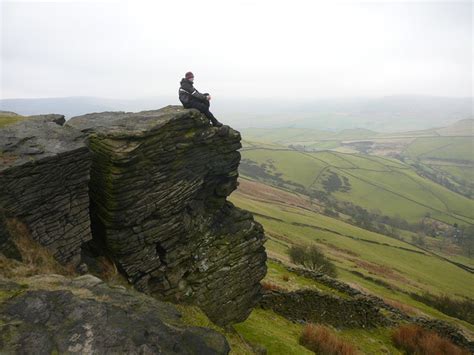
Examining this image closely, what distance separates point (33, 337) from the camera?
29.7ft

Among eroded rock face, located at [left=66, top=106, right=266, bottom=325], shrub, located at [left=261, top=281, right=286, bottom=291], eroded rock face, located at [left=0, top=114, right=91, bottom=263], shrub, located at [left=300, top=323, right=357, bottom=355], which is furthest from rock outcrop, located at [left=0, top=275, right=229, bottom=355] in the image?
shrub, located at [left=261, top=281, right=286, bottom=291]

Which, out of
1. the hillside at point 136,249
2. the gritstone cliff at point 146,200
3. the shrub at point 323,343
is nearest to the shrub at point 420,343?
the hillside at point 136,249

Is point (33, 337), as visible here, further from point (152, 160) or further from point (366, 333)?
point (366, 333)

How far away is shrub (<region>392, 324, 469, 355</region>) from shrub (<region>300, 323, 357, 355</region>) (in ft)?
35.0

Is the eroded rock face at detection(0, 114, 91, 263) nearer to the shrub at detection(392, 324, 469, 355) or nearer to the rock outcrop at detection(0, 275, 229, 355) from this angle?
the rock outcrop at detection(0, 275, 229, 355)

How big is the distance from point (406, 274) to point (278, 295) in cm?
6566

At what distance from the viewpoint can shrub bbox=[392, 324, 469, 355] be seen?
3064 centimetres

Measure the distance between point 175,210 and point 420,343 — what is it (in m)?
25.5

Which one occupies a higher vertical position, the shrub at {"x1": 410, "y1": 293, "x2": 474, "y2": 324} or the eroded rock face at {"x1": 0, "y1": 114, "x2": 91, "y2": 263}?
the eroded rock face at {"x1": 0, "y1": 114, "x2": 91, "y2": 263}

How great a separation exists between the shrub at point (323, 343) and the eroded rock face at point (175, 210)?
4.31m

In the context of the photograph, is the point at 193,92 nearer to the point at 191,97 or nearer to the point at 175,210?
the point at 191,97

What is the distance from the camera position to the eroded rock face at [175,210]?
56.6ft

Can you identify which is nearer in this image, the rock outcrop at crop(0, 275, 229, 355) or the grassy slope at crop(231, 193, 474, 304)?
the rock outcrop at crop(0, 275, 229, 355)

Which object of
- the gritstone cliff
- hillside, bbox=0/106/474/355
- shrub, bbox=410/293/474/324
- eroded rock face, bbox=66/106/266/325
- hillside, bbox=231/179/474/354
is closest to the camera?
hillside, bbox=0/106/474/355
